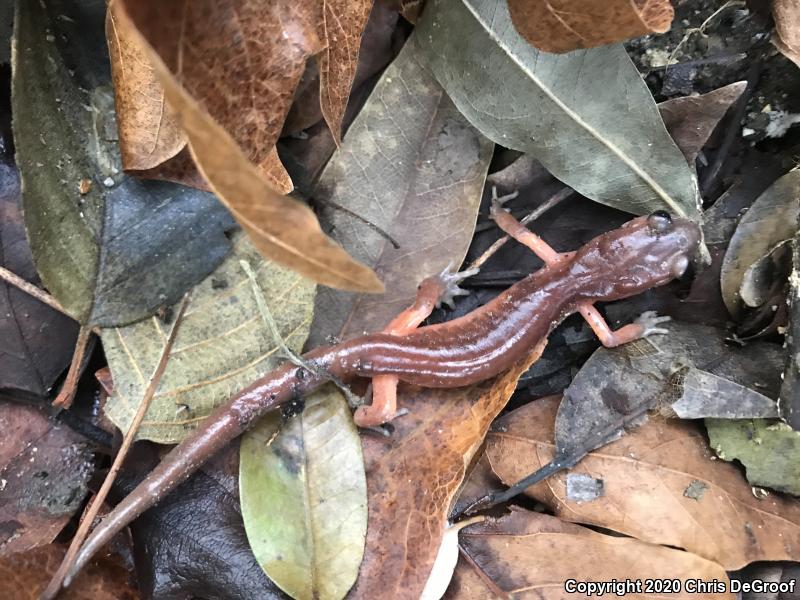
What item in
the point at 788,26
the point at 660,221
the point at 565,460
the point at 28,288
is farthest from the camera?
the point at 660,221

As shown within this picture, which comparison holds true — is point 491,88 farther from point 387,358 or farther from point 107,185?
point 107,185

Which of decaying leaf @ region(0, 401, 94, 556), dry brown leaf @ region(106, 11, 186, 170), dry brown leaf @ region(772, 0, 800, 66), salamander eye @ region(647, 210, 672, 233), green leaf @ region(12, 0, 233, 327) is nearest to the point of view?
dry brown leaf @ region(106, 11, 186, 170)

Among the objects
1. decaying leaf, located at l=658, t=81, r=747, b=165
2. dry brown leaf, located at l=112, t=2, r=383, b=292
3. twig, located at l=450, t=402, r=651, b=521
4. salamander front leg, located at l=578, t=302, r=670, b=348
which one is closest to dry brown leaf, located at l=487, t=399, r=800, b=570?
twig, located at l=450, t=402, r=651, b=521

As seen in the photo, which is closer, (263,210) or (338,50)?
(263,210)

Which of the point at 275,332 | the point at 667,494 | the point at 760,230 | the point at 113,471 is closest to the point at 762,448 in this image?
the point at 667,494

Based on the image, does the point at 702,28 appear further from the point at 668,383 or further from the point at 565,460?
the point at 565,460

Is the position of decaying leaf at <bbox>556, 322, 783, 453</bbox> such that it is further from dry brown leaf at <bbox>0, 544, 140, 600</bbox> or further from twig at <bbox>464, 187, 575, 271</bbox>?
dry brown leaf at <bbox>0, 544, 140, 600</bbox>
